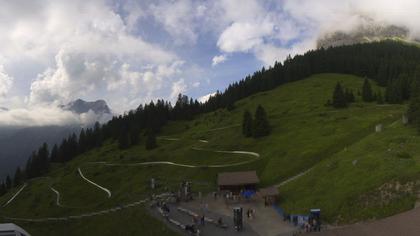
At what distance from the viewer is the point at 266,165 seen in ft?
301

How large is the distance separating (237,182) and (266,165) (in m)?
16.6

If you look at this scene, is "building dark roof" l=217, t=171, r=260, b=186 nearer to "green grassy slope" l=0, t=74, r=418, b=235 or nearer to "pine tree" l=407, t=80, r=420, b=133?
"green grassy slope" l=0, t=74, r=418, b=235

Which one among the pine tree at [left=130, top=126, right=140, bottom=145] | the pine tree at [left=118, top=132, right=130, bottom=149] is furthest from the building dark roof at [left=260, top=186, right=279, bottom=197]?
the pine tree at [left=130, top=126, right=140, bottom=145]

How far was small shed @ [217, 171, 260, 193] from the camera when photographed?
76.8 meters

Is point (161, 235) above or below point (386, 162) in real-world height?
below

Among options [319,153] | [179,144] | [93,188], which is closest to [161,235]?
[319,153]

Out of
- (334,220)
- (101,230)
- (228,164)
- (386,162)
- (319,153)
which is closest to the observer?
(334,220)

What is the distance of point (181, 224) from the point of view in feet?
192

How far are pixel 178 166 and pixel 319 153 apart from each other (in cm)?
3867

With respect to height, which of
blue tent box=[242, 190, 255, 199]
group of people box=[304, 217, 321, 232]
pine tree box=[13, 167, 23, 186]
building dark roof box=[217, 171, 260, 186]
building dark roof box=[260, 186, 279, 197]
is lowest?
pine tree box=[13, 167, 23, 186]

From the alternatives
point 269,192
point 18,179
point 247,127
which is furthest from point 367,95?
point 18,179

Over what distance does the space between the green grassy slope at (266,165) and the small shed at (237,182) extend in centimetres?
426

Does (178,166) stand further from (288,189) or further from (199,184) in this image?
(288,189)

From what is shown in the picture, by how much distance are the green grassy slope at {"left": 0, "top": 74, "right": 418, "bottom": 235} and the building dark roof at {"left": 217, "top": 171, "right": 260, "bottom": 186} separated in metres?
4.05
